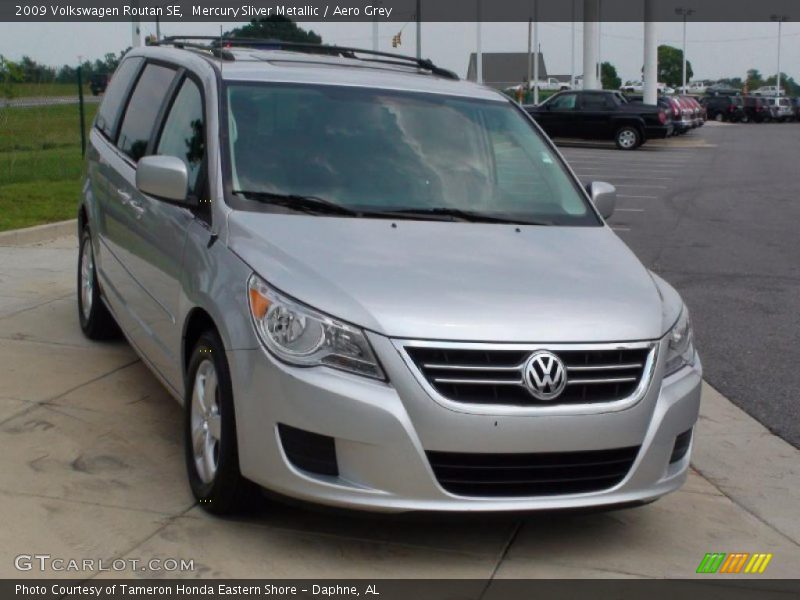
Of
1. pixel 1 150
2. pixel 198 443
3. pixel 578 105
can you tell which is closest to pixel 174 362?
pixel 198 443

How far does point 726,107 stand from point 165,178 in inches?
2669

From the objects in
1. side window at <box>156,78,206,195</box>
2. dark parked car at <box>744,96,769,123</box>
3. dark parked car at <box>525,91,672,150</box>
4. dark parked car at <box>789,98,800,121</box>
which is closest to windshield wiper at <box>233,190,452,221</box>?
side window at <box>156,78,206,195</box>

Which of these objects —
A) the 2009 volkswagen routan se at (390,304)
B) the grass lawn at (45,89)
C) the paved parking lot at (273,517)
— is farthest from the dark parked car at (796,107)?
the 2009 volkswagen routan se at (390,304)

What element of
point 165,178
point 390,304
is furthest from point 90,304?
point 390,304

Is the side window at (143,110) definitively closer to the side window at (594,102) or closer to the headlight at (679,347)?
the headlight at (679,347)

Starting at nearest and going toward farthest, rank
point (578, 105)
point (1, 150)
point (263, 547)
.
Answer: point (263, 547), point (1, 150), point (578, 105)

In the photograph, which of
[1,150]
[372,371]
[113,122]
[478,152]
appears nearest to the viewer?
[372,371]

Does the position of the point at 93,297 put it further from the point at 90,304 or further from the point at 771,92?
the point at 771,92

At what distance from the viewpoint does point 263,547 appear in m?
4.68

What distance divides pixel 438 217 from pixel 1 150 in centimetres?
1717

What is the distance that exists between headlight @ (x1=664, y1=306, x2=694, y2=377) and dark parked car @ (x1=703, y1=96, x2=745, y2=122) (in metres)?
67.1

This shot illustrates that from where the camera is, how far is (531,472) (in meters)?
4.47

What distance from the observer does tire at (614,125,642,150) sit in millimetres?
35906

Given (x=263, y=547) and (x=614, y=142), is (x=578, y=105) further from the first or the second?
(x=263, y=547)
